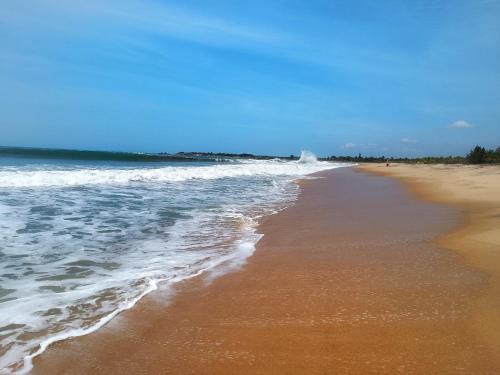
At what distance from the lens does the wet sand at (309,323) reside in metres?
2.80

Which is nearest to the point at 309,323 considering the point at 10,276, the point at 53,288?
the point at 53,288

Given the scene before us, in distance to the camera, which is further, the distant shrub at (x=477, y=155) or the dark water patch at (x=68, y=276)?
the distant shrub at (x=477, y=155)

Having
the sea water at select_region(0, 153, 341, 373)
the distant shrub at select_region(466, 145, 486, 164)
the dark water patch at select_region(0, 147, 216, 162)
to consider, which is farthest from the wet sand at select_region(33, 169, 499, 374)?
the dark water patch at select_region(0, 147, 216, 162)

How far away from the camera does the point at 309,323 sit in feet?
11.4

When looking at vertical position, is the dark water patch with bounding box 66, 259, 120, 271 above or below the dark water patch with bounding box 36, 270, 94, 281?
above

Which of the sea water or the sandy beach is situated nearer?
the sandy beach

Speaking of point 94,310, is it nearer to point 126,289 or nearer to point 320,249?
point 126,289

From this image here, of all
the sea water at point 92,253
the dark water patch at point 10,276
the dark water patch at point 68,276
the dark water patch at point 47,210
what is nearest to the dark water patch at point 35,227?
the sea water at point 92,253

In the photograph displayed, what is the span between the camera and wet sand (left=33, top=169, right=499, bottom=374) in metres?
2.80

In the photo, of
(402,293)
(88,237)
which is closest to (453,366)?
(402,293)

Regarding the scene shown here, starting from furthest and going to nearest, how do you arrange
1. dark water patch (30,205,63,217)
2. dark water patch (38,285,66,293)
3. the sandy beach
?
dark water patch (30,205,63,217) → dark water patch (38,285,66,293) → the sandy beach

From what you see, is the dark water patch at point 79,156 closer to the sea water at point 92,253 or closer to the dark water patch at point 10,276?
the sea water at point 92,253

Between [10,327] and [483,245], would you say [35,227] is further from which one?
[483,245]

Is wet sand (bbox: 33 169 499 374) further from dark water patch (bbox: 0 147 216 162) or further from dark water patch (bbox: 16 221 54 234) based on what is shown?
dark water patch (bbox: 0 147 216 162)
